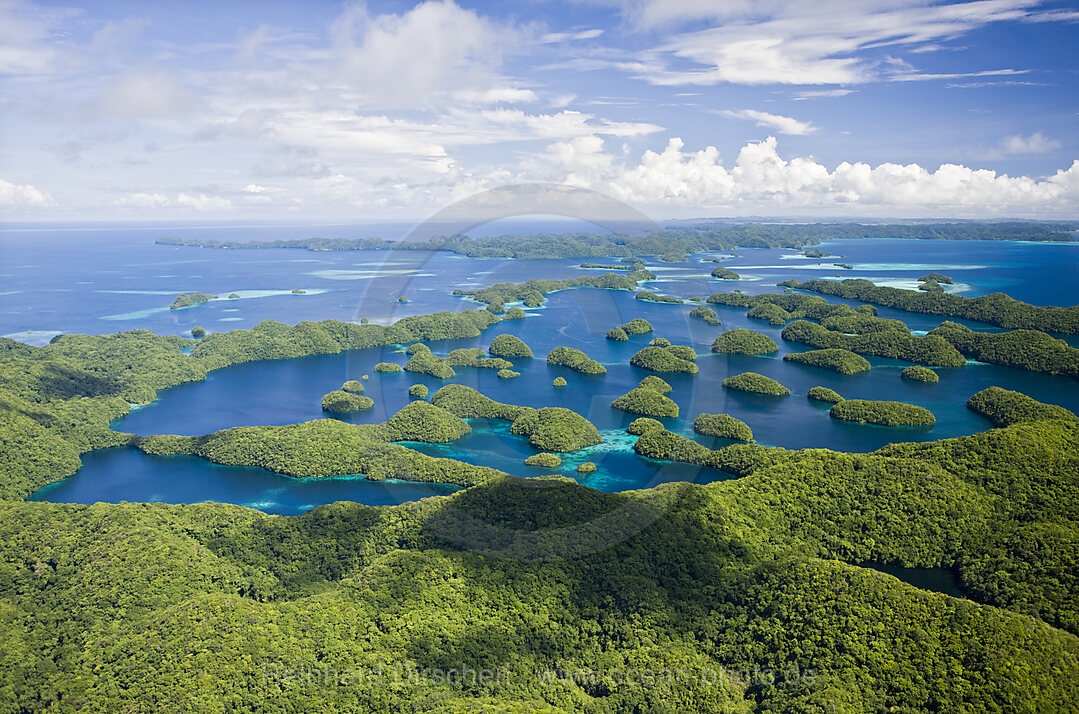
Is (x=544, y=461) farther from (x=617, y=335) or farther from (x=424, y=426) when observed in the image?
(x=617, y=335)

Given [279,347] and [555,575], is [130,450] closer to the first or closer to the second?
[279,347]

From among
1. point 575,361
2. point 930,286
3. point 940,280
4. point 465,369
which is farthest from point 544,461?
point 940,280

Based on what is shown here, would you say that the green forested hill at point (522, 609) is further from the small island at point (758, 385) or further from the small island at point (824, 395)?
the small island at point (758, 385)

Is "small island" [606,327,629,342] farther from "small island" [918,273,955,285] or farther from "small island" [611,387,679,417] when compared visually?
"small island" [918,273,955,285]

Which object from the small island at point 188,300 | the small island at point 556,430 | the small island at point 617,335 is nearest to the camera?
the small island at point 556,430

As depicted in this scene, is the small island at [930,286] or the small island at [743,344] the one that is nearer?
the small island at [743,344]

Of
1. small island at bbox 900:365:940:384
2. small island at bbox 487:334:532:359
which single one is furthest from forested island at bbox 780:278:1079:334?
small island at bbox 487:334:532:359

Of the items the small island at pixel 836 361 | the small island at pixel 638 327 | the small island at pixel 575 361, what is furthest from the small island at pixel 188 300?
the small island at pixel 836 361
